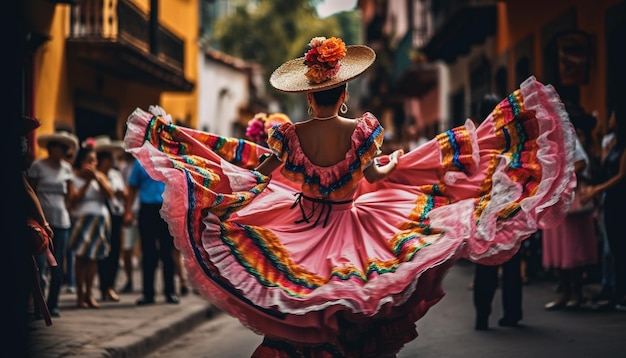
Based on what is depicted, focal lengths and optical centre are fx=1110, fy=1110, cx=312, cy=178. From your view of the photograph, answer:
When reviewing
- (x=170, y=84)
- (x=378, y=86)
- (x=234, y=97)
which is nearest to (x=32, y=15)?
(x=170, y=84)

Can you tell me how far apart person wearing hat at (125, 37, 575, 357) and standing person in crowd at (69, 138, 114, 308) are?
4804mm

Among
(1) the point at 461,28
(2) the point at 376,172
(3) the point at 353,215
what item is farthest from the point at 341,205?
(1) the point at 461,28

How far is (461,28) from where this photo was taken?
78.1ft

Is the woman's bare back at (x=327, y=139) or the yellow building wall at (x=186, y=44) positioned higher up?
the yellow building wall at (x=186, y=44)

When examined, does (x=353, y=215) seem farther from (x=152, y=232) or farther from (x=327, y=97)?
(x=152, y=232)

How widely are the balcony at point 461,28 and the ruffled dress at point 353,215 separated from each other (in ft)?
51.2

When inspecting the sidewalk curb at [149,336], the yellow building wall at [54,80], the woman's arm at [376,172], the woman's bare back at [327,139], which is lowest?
the sidewalk curb at [149,336]

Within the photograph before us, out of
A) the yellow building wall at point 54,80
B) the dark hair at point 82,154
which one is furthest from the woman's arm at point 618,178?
the yellow building wall at point 54,80

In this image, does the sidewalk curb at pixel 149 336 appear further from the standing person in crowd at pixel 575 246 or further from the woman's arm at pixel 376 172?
the standing person in crowd at pixel 575 246

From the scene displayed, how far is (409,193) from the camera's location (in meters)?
6.83

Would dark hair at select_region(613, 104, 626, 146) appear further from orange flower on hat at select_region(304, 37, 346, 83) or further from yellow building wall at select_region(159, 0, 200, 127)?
yellow building wall at select_region(159, 0, 200, 127)

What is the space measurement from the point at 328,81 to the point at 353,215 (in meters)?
0.80

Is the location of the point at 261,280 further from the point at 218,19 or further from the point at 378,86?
the point at 218,19

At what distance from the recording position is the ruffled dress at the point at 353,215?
5.91 meters
